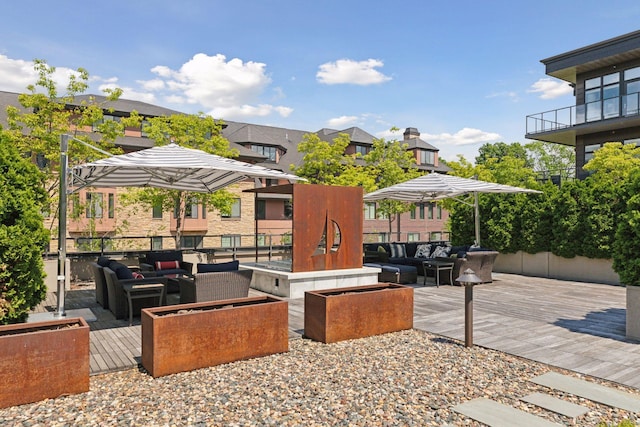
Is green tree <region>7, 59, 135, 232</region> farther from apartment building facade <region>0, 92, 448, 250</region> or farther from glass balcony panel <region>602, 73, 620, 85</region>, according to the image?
glass balcony panel <region>602, 73, 620, 85</region>

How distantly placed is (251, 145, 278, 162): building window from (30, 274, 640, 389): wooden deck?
24.2 m

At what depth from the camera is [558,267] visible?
46.0 ft

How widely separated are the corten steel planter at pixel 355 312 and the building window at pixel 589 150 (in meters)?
19.9

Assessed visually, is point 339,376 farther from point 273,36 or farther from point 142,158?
point 273,36

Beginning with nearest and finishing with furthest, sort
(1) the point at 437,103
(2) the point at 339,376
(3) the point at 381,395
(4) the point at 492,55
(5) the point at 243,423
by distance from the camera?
(5) the point at 243,423, (3) the point at 381,395, (2) the point at 339,376, (4) the point at 492,55, (1) the point at 437,103

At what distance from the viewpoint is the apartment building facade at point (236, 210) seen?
773 inches

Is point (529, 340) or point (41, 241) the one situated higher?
point (41, 241)

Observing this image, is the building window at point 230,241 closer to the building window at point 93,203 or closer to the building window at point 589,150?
the building window at point 93,203

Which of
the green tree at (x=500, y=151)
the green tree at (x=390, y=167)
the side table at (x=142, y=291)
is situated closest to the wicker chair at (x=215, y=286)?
the side table at (x=142, y=291)

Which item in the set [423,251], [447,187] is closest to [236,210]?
[423,251]

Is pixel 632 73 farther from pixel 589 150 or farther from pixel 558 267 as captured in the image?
pixel 558 267

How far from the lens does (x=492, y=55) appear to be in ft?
53.3

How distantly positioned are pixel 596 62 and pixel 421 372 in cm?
2165

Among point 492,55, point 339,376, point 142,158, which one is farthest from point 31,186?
point 492,55
